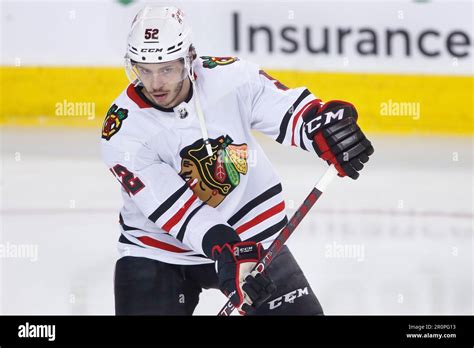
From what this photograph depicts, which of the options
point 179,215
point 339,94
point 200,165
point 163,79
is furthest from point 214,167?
point 339,94

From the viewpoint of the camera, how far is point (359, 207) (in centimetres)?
436

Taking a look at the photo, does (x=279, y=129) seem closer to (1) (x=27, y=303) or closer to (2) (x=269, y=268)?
(2) (x=269, y=268)

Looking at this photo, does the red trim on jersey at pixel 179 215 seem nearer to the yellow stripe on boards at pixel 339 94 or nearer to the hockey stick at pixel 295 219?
the hockey stick at pixel 295 219

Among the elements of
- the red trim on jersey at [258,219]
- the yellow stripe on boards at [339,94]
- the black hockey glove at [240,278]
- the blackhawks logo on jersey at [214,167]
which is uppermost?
the yellow stripe on boards at [339,94]

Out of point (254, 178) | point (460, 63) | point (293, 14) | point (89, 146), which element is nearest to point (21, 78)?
point (89, 146)

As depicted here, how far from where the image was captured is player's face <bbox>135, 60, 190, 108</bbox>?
93.7 inches

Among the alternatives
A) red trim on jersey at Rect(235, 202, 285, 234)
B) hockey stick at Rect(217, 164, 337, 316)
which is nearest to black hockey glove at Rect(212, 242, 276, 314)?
hockey stick at Rect(217, 164, 337, 316)

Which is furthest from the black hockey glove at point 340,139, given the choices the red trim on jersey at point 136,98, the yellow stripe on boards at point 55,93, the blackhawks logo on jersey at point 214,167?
the yellow stripe on boards at point 55,93

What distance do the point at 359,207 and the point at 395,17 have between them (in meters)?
1.47

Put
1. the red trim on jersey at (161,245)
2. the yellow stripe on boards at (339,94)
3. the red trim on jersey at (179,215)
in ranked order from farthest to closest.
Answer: the yellow stripe on boards at (339,94), the red trim on jersey at (161,245), the red trim on jersey at (179,215)

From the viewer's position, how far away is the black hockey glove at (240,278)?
229cm

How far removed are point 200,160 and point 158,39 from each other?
1.09 feet

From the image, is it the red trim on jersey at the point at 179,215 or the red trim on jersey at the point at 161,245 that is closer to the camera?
the red trim on jersey at the point at 179,215

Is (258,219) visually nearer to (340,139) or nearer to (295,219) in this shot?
(295,219)
